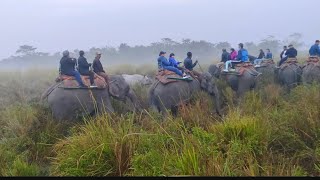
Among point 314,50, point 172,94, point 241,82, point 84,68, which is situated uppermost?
point 84,68

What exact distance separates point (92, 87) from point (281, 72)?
804 centimetres

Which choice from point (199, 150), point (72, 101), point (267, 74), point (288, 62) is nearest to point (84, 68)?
point (72, 101)

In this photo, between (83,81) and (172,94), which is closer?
(83,81)

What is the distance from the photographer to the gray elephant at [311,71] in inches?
580

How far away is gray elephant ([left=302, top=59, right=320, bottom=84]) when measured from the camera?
48.3ft

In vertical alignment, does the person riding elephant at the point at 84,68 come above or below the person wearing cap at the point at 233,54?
above

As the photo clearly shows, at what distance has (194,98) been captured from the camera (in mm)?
11805

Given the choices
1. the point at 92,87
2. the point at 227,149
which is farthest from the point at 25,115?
the point at 227,149

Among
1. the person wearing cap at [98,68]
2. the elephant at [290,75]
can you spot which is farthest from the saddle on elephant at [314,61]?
the person wearing cap at [98,68]

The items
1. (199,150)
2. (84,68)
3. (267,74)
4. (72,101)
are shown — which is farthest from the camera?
(267,74)

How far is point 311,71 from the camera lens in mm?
14891

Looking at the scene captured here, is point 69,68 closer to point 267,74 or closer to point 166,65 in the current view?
point 166,65

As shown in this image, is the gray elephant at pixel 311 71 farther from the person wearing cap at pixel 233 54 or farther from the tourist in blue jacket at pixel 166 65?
the tourist in blue jacket at pixel 166 65

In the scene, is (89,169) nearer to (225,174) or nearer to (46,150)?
(225,174)
